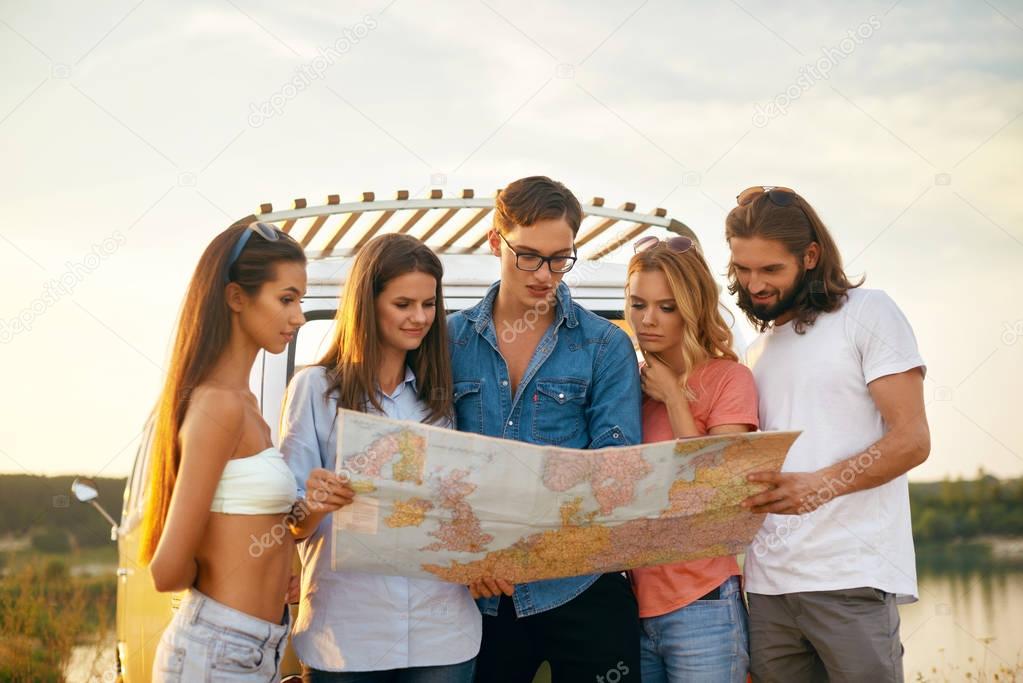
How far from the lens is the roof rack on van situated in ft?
12.4

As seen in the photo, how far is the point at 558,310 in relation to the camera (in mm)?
3115

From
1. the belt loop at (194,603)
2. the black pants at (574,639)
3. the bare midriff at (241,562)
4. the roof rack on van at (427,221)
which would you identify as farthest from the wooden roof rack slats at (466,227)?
the belt loop at (194,603)

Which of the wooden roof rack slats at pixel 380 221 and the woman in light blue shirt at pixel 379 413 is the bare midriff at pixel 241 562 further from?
the wooden roof rack slats at pixel 380 221

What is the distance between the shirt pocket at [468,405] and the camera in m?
Result: 3.03

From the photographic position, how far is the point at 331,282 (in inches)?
134

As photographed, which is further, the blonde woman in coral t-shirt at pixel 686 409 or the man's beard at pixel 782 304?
the man's beard at pixel 782 304

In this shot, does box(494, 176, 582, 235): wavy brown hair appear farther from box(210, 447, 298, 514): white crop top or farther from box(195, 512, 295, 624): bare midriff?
box(195, 512, 295, 624): bare midriff

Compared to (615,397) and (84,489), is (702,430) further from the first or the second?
(84,489)

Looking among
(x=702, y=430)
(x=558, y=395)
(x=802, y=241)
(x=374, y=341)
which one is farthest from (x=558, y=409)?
(x=802, y=241)

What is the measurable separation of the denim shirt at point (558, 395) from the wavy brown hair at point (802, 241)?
1.60ft

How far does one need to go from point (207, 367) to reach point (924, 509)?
7435mm

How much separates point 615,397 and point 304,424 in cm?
86

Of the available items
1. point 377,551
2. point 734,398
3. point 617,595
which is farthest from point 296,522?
point 734,398

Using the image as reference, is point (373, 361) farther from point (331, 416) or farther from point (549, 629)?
point (549, 629)
